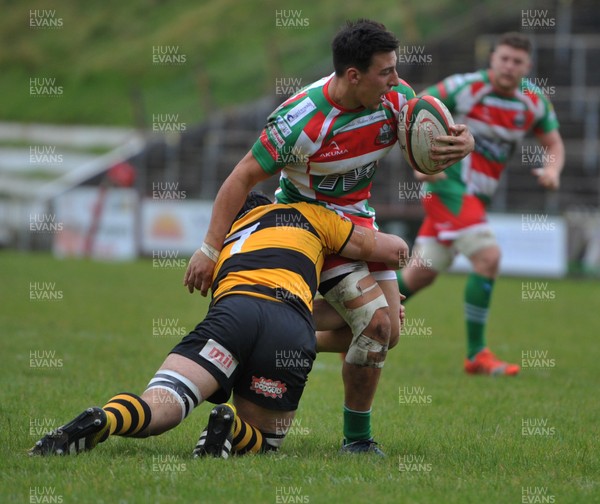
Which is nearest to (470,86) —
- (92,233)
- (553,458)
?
(553,458)

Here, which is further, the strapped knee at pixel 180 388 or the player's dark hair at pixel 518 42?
the player's dark hair at pixel 518 42

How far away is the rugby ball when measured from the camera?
5.23 m

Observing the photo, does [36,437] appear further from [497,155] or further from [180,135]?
[180,135]

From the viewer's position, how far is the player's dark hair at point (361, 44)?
502 cm

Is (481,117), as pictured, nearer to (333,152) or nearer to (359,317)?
(333,152)

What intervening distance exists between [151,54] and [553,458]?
44165 millimetres

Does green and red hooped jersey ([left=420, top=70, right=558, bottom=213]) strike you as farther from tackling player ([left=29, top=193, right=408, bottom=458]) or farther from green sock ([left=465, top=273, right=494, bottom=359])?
tackling player ([left=29, top=193, right=408, bottom=458])

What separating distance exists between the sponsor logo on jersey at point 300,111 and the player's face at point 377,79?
246 millimetres

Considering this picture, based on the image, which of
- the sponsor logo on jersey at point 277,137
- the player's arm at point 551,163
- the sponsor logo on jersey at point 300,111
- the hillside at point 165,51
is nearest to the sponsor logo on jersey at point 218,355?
the sponsor logo on jersey at point 277,137

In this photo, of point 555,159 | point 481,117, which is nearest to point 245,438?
point 555,159

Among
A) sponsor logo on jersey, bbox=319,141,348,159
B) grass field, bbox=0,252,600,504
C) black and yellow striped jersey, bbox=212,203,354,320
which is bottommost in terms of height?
grass field, bbox=0,252,600,504

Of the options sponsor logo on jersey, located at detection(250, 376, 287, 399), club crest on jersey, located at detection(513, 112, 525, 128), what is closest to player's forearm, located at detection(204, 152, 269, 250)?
sponsor logo on jersey, located at detection(250, 376, 287, 399)

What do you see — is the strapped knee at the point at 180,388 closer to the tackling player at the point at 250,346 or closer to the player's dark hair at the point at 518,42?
the tackling player at the point at 250,346

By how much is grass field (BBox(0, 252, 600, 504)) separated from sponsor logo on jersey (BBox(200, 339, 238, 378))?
45 cm
